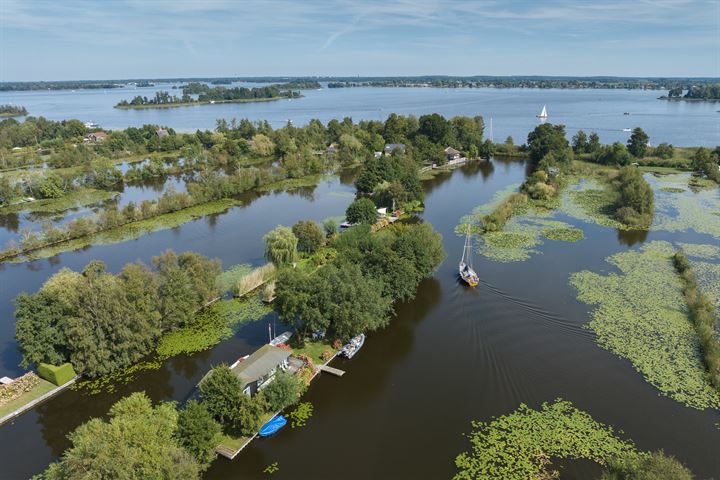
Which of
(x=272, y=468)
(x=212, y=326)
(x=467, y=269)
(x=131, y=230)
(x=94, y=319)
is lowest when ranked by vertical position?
(x=272, y=468)

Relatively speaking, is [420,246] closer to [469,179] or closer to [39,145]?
[469,179]

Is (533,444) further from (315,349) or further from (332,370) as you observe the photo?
(315,349)

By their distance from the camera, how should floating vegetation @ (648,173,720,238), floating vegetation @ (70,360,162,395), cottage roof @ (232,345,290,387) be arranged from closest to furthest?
cottage roof @ (232,345,290,387)
floating vegetation @ (70,360,162,395)
floating vegetation @ (648,173,720,238)

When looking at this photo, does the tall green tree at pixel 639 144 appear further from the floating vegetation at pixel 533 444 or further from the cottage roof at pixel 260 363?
the cottage roof at pixel 260 363

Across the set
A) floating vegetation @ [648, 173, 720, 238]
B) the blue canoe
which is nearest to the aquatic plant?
floating vegetation @ [648, 173, 720, 238]

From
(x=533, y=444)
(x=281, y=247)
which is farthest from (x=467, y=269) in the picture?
(x=533, y=444)

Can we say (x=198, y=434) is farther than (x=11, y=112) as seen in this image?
No

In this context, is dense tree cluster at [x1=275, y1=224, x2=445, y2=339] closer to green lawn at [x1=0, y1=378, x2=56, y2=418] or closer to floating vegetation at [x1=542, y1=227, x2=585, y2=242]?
green lawn at [x1=0, y1=378, x2=56, y2=418]
